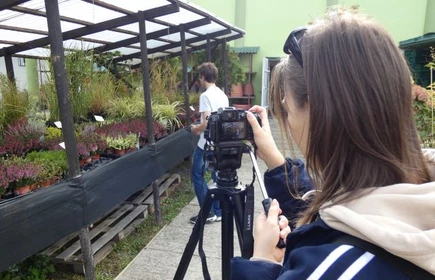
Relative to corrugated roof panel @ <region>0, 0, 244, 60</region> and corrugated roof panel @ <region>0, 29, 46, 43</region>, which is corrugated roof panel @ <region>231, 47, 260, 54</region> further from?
corrugated roof panel @ <region>0, 29, 46, 43</region>

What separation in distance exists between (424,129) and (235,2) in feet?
34.1

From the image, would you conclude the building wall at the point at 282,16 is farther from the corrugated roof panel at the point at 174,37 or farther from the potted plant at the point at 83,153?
the potted plant at the point at 83,153

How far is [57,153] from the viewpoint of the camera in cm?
289

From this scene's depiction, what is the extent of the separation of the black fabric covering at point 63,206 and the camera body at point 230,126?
1308 millimetres

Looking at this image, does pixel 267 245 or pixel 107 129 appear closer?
pixel 267 245

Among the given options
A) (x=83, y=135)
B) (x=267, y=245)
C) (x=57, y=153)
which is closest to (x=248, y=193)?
(x=267, y=245)

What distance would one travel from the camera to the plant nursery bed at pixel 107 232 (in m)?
2.92

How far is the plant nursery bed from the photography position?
292 cm

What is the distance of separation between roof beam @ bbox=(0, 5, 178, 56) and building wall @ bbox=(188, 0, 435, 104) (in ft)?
30.8

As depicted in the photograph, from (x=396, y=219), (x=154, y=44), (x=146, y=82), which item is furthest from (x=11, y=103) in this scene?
(x=396, y=219)

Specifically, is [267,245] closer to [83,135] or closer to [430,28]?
[83,135]

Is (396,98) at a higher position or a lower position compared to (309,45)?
lower

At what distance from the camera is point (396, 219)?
60 cm

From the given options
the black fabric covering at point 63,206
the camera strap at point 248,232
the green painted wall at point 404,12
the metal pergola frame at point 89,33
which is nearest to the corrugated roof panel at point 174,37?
the metal pergola frame at point 89,33
